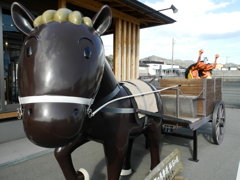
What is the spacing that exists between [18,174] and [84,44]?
296cm

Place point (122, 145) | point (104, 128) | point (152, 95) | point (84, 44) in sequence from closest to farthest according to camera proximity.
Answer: point (84, 44) → point (104, 128) → point (122, 145) → point (152, 95)

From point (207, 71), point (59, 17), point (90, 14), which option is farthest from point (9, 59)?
point (207, 71)

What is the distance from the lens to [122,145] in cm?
183

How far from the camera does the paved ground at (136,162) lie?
3170 mm

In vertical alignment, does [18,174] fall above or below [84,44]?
below

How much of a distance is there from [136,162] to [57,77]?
9.69 ft

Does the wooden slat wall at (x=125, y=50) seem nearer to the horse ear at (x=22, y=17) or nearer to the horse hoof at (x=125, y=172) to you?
Result: the horse hoof at (x=125, y=172)

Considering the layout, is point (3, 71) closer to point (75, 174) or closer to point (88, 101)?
point (75, 174)

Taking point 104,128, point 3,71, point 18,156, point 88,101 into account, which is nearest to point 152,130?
point 104,128

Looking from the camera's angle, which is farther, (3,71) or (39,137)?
(3,71)

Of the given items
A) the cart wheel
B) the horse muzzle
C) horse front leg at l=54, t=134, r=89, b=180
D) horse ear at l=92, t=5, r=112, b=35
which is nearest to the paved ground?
the cart wheel

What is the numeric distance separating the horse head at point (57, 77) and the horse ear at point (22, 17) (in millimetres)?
92

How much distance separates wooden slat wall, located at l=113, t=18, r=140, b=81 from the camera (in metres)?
6.46

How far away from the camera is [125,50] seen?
673 centimetres
